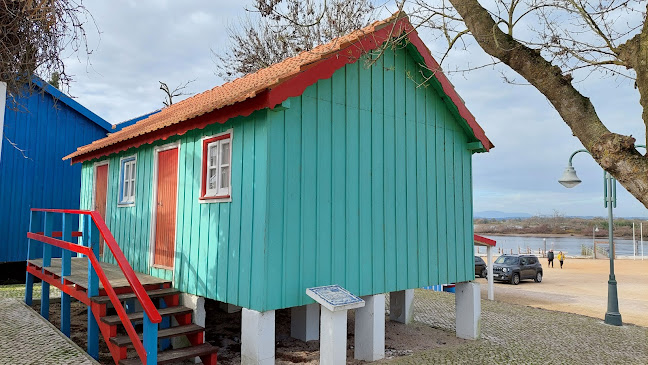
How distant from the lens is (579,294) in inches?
815

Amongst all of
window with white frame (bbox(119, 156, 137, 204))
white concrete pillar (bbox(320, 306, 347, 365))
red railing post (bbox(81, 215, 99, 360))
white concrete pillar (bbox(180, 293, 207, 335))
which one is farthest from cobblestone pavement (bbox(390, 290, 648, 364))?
window with white frame (bbox(119, 156, 137, 204))

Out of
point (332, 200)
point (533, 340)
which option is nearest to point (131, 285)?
point (332, 200)

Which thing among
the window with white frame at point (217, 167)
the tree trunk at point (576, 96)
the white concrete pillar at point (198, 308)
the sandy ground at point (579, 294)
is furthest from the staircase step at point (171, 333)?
the sandy ground at point (579, 294)

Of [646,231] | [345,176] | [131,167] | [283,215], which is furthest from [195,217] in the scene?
[646,231]

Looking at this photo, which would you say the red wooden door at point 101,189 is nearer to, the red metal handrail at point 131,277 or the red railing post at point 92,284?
the red railing post at point 92,284

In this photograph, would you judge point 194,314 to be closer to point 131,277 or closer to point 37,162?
point 131,277

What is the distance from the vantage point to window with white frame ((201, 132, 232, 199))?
21.9 ft

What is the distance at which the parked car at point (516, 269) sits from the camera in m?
23.7

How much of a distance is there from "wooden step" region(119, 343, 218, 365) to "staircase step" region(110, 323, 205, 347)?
0.69ft

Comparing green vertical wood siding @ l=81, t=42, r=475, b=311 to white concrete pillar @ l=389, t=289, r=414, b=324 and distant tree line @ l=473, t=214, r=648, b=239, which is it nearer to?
white concrete pillar @ l=389, t=289, r=414, b=324

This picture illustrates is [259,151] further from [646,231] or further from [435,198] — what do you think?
[646,231]

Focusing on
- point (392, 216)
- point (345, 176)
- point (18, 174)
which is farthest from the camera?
point (18, 174)

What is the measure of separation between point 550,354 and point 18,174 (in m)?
14.1

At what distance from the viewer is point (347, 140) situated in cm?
697
